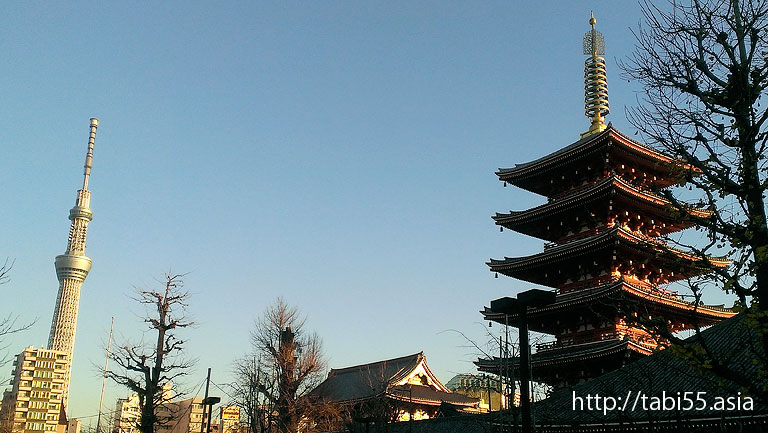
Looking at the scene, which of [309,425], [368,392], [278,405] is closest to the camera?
[278,405]

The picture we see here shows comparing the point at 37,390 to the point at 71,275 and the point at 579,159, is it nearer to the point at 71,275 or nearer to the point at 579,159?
the point at 71,275

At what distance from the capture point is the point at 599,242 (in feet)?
90.2

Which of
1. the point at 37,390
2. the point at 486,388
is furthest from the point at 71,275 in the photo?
the point at 486,388

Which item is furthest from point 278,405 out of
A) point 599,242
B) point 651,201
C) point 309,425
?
point 651,201

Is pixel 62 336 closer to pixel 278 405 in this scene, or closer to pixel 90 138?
pixel 90 138

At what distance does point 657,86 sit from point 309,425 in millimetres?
→ 29189

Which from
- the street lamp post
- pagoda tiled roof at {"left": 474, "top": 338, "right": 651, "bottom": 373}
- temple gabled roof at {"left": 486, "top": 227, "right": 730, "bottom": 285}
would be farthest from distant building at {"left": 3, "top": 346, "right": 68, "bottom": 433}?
the street lamp post

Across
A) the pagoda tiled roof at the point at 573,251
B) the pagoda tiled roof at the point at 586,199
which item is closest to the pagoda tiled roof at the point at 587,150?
the pagoda tiled roof at the point at 586,199

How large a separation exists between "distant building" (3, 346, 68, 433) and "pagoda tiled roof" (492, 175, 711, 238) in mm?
87719

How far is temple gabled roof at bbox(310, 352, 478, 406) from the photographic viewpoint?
138 feet

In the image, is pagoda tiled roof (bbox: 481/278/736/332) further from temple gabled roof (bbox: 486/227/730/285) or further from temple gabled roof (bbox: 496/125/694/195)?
temple gabled roof (bbox: 496/125/694/195)

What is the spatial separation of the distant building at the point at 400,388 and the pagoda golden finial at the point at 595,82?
734 inches

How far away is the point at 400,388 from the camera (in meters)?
42.6
